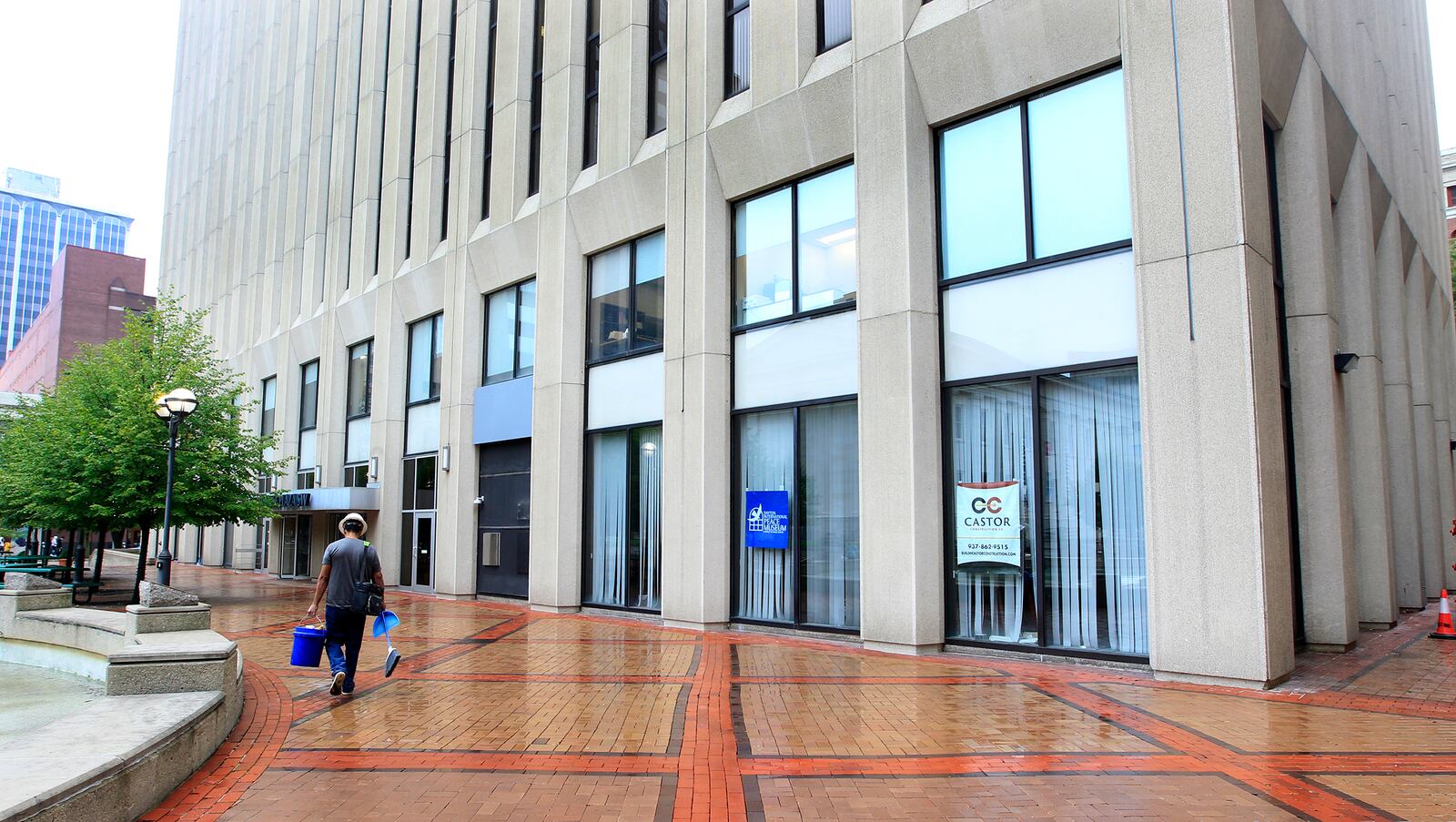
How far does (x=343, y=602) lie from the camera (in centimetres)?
912

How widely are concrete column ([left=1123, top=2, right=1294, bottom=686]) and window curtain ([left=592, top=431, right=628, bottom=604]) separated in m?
9.69

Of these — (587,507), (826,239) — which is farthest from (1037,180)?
(587,507)

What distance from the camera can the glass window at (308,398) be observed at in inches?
1216

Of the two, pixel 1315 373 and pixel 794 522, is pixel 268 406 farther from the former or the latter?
pixel 1315 373

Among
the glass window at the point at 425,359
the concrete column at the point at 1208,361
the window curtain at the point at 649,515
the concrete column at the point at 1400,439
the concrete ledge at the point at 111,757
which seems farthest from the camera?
the glass window at the point at 425,359

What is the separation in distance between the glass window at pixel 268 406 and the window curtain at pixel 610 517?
2057 cm

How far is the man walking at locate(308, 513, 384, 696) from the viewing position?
29.9 ft

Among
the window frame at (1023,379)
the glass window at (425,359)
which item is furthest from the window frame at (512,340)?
the window frame at (1023,379)

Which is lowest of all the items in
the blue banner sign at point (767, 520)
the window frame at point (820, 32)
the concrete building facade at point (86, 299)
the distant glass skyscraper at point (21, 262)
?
the blue banner sign at point (767, 520)

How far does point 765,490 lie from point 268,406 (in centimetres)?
2656

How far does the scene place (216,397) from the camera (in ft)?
74.5

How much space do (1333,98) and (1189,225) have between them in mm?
5965

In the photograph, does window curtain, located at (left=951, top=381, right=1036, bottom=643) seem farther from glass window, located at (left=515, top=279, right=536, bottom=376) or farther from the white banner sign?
glass window, located at (left=515, top=279, right=536, bottom=376)

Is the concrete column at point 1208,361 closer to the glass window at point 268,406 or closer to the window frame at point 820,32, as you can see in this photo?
the window frame at point 820,32
